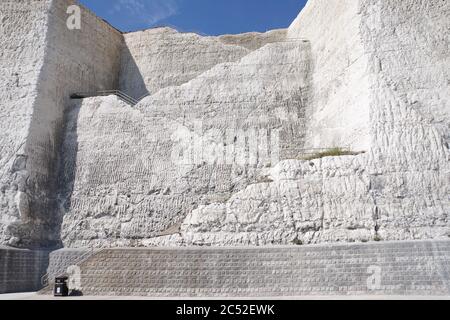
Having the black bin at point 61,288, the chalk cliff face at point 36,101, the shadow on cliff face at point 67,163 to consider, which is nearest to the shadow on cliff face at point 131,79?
the chalk cliff face at point 36,101

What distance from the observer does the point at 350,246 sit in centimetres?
1155

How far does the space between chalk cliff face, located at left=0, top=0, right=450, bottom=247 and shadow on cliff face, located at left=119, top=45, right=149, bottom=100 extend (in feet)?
5.49

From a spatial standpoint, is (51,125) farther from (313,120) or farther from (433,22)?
(433,22)

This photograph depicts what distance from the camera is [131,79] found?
23.2 m

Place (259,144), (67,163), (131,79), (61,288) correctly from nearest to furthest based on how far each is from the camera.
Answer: (61,288), (259,144), (67,163), (131,79)

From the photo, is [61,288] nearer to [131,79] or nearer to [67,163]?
[67,163]

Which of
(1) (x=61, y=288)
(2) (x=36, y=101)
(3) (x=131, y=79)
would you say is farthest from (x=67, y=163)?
(3) (x=131, y=79)

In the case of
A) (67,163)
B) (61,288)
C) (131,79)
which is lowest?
(61,288)

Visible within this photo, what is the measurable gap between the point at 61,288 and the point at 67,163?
6303 millimetres

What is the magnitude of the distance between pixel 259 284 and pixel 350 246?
257cm

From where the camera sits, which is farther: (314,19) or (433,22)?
(314,19)

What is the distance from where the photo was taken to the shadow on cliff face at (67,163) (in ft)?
53.9

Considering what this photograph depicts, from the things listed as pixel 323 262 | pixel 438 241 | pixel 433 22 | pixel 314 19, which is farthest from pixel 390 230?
pixel 314 19

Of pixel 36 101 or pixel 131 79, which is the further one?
pixel 131 79
